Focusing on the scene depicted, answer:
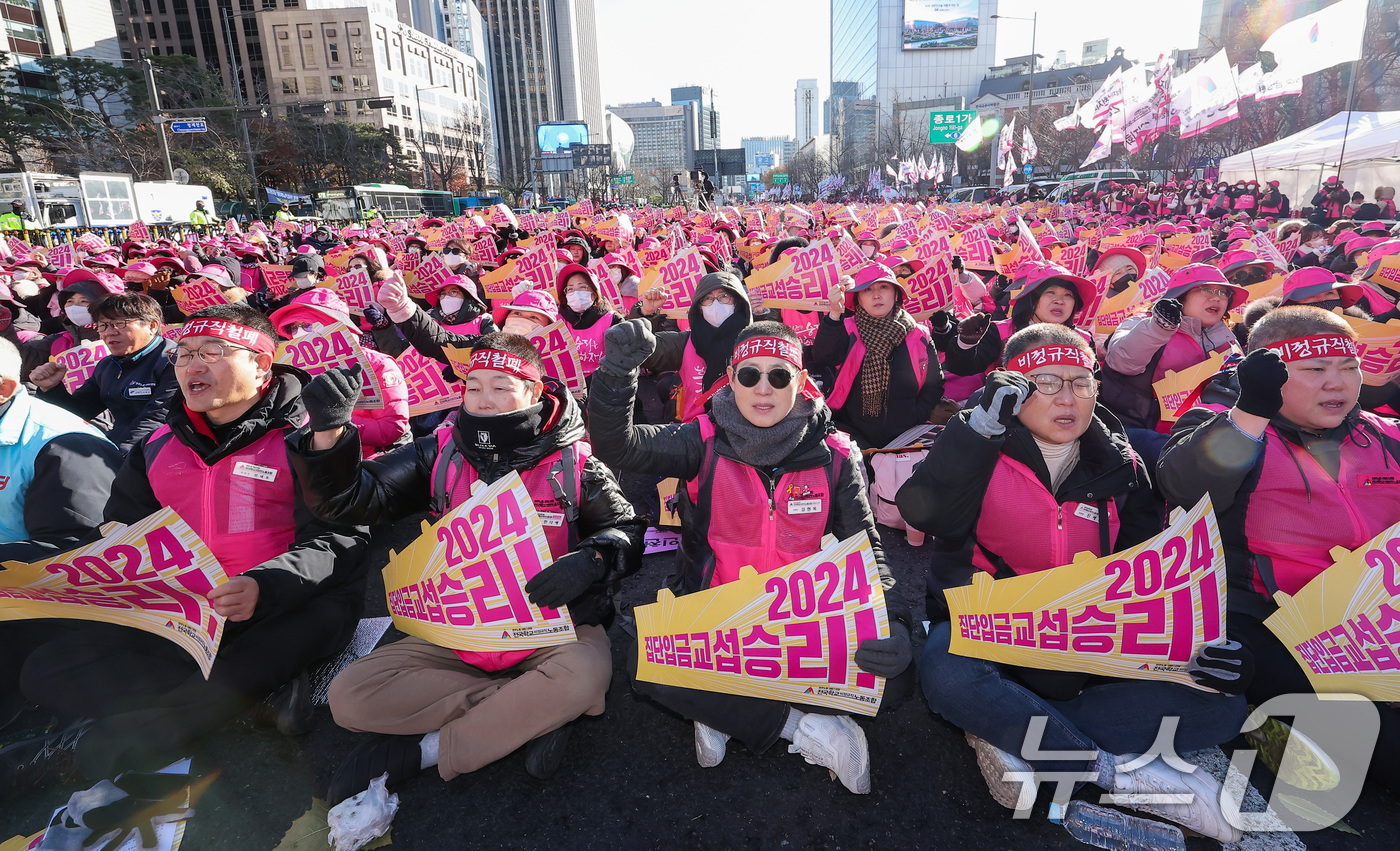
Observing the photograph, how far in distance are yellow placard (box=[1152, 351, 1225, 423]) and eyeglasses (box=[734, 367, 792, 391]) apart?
7.78 ft

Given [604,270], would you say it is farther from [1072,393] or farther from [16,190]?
[16,190]

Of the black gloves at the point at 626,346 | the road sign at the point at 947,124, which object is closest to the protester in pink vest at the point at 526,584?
the black gloves at the point at 626,346

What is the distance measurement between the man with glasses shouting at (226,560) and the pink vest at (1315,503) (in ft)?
11.6

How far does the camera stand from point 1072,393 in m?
2.44

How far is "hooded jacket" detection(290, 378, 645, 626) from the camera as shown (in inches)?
97.9

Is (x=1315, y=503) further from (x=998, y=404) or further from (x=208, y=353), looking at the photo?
(x=208, y=353)

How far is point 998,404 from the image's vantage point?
7.41 feet

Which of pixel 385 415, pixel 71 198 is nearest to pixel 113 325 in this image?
pixel 385 415

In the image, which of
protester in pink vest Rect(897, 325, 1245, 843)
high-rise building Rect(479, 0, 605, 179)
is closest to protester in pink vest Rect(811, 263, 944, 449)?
protester in pink vest Rect(897, 325, 1245, 843)

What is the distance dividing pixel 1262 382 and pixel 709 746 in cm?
225

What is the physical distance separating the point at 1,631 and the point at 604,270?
5.71 m

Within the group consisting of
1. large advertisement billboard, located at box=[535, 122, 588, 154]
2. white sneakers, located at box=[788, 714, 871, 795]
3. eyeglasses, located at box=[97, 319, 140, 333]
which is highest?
large advertisement billboard, located at box=[535, 122, 588, 154]

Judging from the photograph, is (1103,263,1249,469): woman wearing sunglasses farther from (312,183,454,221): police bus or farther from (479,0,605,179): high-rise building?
(479,0,605,179): high-rise building

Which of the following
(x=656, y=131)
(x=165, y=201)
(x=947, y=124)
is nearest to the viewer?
(x=165, y=201)
